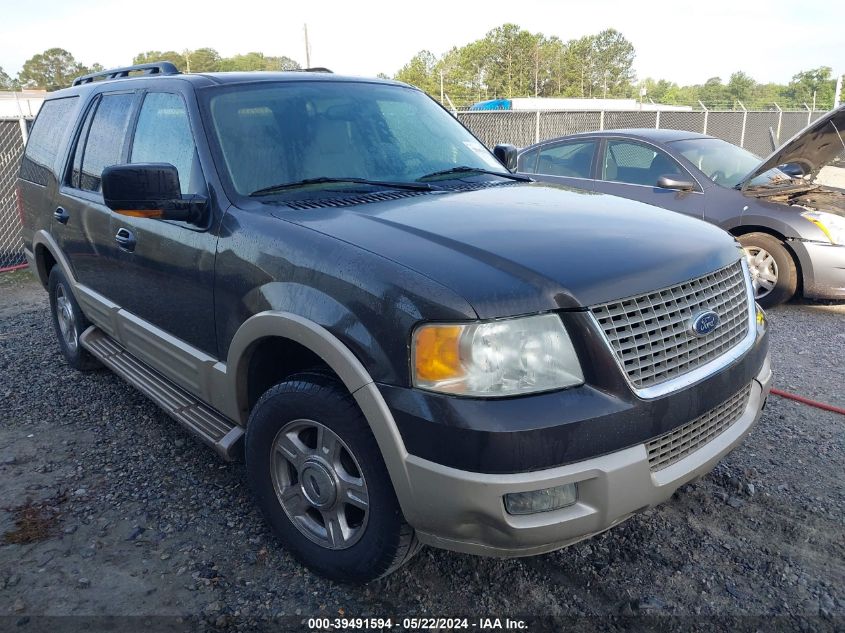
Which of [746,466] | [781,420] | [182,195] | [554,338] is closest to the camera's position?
[554,338]

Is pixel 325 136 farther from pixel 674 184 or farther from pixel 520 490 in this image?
pixel 674 184

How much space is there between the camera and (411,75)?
89.2 m

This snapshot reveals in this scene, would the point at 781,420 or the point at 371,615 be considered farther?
the point at 781,420

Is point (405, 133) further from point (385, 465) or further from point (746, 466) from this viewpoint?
point (746, 466)

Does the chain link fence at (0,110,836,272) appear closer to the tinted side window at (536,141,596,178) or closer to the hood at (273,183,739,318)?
the tinted side window at (536,141,596,178)

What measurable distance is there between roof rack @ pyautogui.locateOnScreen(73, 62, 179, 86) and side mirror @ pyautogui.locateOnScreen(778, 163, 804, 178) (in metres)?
5.60

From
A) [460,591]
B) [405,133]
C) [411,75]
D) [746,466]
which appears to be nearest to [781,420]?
[746,466]

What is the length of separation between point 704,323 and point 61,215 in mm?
3903

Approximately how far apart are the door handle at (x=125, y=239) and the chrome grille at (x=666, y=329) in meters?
2.44

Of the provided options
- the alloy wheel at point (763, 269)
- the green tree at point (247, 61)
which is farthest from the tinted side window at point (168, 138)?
the green tree at point (247, 61)

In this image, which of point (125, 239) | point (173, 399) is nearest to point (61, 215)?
point (125, 239)

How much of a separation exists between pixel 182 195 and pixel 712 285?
7.25 ft

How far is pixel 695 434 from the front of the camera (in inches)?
93.8

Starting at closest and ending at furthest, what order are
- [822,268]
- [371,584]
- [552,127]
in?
[371,584] < [822,268] < [552,127]
